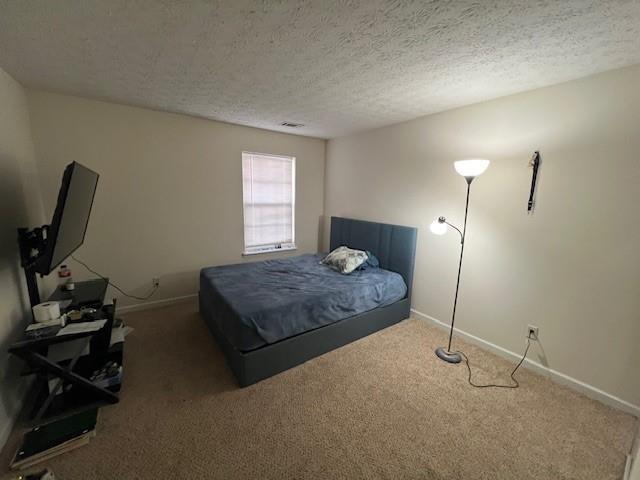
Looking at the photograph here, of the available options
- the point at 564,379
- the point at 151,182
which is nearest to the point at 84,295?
the point at 151,182

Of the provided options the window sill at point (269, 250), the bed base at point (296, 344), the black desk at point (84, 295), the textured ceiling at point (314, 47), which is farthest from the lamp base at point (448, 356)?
the black desk at point (84, 295)

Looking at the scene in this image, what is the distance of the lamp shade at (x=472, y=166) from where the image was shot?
209 centimetres

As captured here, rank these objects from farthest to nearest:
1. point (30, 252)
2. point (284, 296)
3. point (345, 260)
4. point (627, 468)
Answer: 1. point (345, 260)
2. point (284, 296)
3. point (30, 252)
4. point (627, 468)

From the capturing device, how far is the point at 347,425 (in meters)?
1.74

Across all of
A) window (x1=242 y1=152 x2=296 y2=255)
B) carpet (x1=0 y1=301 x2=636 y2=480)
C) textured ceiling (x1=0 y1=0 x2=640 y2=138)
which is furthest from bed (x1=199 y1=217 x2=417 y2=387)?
textured ceiling (x1=0 y1=0 x2=640 y2=138)

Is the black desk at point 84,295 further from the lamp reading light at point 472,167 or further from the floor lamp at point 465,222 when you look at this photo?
the lamp reading light at point 472,167

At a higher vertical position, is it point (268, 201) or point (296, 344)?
point (268, 201)

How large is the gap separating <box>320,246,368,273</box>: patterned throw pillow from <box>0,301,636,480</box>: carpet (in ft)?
3.41

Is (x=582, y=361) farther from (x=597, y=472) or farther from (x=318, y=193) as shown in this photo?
(x=318, y=193)

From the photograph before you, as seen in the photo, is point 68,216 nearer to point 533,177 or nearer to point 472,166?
point 472,166

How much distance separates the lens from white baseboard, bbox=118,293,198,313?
10.3 feet

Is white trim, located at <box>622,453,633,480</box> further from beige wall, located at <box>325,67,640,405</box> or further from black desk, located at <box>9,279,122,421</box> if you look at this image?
black desk, located at <box>9,279,122,421</box>

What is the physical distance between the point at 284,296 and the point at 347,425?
1100 mm

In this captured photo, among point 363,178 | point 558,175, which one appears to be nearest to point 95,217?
point 363,178
